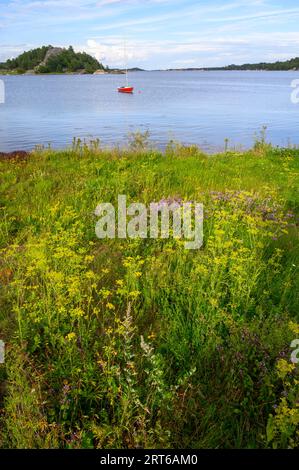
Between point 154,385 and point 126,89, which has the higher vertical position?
point 126,89

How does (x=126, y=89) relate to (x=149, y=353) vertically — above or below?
above

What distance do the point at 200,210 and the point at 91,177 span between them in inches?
142

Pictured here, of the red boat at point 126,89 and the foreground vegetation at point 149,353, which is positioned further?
the red boat at point 126,89

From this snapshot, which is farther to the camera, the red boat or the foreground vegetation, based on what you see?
the red boat

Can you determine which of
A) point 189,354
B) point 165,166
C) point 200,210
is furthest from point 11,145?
point 189,354

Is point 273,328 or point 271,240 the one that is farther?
point 271,240

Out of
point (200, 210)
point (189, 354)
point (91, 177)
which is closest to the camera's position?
point (189, 354)

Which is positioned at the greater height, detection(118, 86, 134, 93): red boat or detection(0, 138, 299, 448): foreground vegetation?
detection(118, 86, 134, 93): red boat

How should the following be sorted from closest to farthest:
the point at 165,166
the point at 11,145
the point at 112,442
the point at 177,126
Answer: the point at 112,442 → the point at 165,166 → the point at 11,145 → the point at 177,126

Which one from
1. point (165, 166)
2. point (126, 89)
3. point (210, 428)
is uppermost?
point (126, 89)

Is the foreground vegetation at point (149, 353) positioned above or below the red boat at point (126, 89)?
below

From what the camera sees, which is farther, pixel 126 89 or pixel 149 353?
pixel 126 89

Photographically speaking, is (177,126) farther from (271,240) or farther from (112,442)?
(112,442)

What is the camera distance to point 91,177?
1022cm
